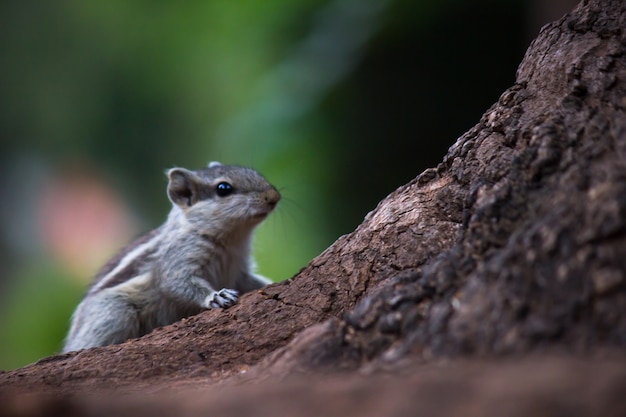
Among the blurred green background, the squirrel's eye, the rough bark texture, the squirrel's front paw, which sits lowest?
the rough bark texture

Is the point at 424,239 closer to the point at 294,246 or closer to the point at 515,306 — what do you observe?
the point at 515,306

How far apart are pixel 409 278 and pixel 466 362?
0.70m

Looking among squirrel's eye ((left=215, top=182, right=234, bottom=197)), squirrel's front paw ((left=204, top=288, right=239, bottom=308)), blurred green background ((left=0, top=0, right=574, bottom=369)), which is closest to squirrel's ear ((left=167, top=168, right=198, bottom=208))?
squirrel's eye ((left=215, top=182, right=234, bottom=197))

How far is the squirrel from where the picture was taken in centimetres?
552

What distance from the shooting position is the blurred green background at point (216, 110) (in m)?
7.71

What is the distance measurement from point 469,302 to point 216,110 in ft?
38.6

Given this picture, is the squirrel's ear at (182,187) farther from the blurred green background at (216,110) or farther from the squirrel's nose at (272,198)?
the blurred green background at (216,110)

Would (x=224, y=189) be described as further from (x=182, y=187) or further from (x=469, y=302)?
(x=469, y=302)

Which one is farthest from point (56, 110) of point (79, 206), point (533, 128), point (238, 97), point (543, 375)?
point (543, 375)

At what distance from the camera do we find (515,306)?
7.43 ft

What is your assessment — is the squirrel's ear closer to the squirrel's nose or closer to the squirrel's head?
the squirrel's head

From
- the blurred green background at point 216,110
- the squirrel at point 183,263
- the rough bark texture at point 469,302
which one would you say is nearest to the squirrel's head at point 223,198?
the squirrel at point 183,263

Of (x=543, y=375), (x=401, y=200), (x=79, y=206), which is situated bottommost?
(x=543, y=375)

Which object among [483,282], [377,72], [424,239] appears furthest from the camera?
[377,72]
